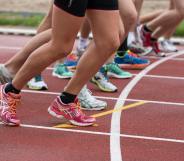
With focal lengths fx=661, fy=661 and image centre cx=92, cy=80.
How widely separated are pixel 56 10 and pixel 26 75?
2.10 ft

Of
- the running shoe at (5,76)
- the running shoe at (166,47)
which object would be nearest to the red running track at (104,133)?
the running shoe at (5,76)

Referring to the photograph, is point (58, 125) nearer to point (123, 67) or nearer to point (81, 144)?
point (81, 144)

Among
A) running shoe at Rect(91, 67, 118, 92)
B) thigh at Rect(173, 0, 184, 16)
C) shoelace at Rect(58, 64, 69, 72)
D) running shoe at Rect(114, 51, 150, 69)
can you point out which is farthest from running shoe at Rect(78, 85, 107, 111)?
thigh at Rect(173, 0, 184, 16)

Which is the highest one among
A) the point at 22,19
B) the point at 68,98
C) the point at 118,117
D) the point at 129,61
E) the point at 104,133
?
the point at 68,98

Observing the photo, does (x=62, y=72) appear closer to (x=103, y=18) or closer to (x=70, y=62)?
(x=70, y=62)

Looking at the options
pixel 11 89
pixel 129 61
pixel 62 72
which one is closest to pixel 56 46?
pixel 11 89

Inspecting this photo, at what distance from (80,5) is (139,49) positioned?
16.9 feet

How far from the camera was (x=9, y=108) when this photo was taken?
5645 mm

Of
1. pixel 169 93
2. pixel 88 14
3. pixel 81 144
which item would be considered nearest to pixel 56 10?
pixel 88 14

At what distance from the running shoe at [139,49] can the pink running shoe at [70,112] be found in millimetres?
4507

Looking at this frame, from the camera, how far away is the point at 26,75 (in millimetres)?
5523

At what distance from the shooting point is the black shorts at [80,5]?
5145 millimetres

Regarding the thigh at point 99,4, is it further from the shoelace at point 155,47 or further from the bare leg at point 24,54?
the shoelace at point 155,47

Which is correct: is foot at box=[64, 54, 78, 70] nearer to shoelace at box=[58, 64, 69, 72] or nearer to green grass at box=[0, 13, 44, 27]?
shoelace at box=[58, 64, 69, 72]
